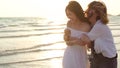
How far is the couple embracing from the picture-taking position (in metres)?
5.10

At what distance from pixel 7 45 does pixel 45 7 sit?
23.0 meters

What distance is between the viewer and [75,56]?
528 cm

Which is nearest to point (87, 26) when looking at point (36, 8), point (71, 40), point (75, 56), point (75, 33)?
point (75, 33)

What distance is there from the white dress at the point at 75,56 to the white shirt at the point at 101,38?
21cm

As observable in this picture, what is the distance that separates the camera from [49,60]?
A: 11586mm

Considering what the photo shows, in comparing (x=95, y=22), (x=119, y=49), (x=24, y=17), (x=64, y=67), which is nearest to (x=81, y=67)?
(x=64, y=67)

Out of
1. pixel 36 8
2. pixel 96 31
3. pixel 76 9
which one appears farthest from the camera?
pixel 36 8

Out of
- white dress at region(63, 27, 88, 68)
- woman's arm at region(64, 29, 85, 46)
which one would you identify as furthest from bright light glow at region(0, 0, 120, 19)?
woman's arm at region(64, 29, 85, 46)

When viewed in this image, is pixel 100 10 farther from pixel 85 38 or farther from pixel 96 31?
pixel 85 38

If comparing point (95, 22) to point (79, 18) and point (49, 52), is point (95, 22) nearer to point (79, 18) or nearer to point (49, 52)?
point (79, 18)

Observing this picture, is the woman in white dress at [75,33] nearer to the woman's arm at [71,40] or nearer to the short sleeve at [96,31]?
the woman's arm at [71,40]

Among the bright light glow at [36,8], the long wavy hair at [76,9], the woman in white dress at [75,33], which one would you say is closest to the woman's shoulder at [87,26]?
the woman in white dress at [75,33]

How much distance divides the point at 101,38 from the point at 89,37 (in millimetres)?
179

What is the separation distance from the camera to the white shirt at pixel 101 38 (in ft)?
16.7
